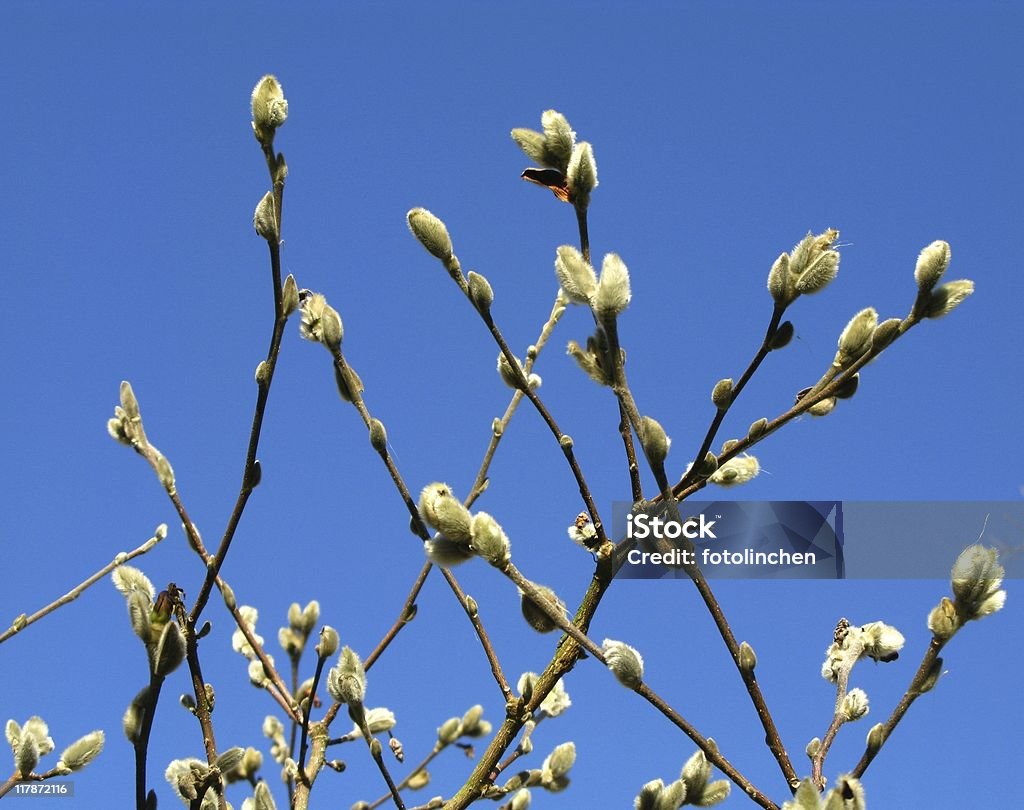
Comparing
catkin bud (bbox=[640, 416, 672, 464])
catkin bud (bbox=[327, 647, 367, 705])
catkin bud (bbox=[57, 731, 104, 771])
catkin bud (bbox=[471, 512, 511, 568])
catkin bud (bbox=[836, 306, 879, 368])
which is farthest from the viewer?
catkin bud (bbox=[57, 731, 104, 771])

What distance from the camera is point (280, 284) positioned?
2.21 m

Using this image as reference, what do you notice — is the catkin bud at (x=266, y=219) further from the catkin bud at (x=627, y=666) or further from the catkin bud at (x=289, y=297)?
the catkin bud at (x=627, y=666)

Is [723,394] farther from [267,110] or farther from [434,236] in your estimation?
[267,110]

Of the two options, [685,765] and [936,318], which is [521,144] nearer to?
[936,318]

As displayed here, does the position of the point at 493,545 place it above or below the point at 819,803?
above

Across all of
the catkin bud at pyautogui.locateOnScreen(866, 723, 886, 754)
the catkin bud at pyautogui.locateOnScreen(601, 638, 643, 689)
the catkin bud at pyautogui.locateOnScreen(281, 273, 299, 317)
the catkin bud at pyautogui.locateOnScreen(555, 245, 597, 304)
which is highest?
the catkin bud at pyautogui.locateOnScreen(281, 273, 299, 317)

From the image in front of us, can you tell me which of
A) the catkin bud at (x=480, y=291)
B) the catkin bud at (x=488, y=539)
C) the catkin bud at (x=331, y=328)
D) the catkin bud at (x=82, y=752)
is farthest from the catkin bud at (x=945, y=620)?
the catkin bud at (x=82, y=752)

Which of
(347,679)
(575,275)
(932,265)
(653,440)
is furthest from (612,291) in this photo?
(347,679)

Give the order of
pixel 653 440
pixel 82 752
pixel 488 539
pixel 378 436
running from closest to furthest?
1. pixel 488 539
2. pixel 653 440
3. pixel 378 436
4. pixel 82 752

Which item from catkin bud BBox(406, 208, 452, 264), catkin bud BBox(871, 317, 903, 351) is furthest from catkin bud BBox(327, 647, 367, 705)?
catkin bud BBox(871, 317, 903, 351)

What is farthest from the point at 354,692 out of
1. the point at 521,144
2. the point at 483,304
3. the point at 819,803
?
the point at 521,144

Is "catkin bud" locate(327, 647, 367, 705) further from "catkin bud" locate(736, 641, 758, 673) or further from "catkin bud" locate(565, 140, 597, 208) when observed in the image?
"catkin bud" locate(565, 140, 597, 208)

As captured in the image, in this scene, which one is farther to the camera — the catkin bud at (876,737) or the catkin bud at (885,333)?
the catkin bud at (885,333)

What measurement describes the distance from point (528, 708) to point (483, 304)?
77 cm
